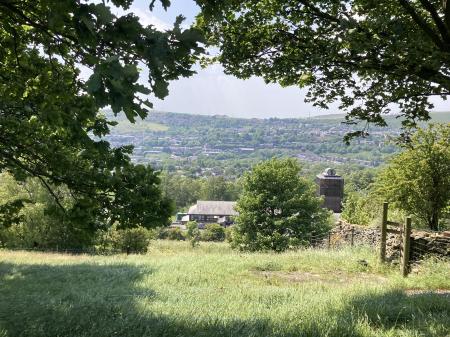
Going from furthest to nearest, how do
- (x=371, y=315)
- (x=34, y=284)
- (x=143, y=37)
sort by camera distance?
(x=34, y=284) → (x=371, y=315) → (x=143, y=37)

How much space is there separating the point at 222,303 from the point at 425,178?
2066 centimetres

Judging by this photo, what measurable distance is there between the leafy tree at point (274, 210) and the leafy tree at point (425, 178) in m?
12.5

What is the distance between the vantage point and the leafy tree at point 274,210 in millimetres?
38312

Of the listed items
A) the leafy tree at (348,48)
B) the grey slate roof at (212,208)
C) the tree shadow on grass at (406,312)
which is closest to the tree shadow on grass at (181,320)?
the tree shadow on grass at (406,312)

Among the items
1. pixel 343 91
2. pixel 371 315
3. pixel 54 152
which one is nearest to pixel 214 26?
pixel 343 91

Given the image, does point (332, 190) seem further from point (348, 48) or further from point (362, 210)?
point (348, 48)

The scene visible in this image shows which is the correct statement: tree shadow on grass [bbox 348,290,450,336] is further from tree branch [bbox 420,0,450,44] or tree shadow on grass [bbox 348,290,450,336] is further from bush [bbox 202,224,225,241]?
bush [bbox 202,224,225,241]

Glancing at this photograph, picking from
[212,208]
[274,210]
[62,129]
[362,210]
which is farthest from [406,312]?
[212,208]

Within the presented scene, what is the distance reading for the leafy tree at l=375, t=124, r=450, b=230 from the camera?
2470 cm

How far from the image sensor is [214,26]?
26.3ft

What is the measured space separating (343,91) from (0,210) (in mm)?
6645

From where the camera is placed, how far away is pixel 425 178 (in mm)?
24938

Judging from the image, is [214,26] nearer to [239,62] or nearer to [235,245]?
[239,62]

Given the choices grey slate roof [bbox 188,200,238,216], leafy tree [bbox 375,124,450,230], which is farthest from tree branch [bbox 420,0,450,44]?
grey slate roof [bbox 188,200,238,216]
